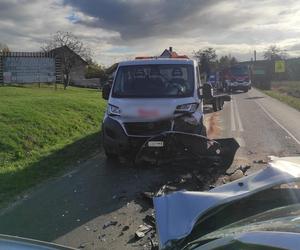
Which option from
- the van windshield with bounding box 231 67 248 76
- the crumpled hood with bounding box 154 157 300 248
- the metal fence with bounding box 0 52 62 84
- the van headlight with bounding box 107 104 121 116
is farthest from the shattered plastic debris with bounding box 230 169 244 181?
the van windshield with bounding box 231 67 248 76

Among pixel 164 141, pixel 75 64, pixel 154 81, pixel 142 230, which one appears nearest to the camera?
pixel 142 230

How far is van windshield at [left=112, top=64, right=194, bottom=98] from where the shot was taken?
11.0 m

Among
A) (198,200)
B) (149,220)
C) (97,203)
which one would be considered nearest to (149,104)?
(97,203)

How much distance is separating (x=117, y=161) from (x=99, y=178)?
170cm

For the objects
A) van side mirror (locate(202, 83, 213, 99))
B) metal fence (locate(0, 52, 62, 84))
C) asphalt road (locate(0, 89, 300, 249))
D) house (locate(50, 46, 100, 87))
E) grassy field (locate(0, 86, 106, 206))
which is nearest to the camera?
asphalt road (locate(0, 89, 300, 249))

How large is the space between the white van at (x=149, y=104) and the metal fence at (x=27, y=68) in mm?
30141

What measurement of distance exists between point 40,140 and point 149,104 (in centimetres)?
411

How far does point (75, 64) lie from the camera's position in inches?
2319

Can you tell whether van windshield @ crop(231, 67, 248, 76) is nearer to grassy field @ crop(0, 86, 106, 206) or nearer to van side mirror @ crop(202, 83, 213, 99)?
grassy field @ crop(0, 86, 106, 206)

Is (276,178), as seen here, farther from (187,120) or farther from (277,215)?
(187,120)

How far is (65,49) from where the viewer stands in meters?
57.8

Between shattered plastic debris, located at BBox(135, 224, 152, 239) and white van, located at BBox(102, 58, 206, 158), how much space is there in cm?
400

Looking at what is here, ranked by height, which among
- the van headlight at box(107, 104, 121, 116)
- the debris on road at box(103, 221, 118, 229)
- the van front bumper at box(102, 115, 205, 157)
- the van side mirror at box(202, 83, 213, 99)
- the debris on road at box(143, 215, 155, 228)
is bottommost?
the debris on road at box(103, 221, 118, 229)

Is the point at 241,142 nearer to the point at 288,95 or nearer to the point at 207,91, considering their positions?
the point at 207,91
